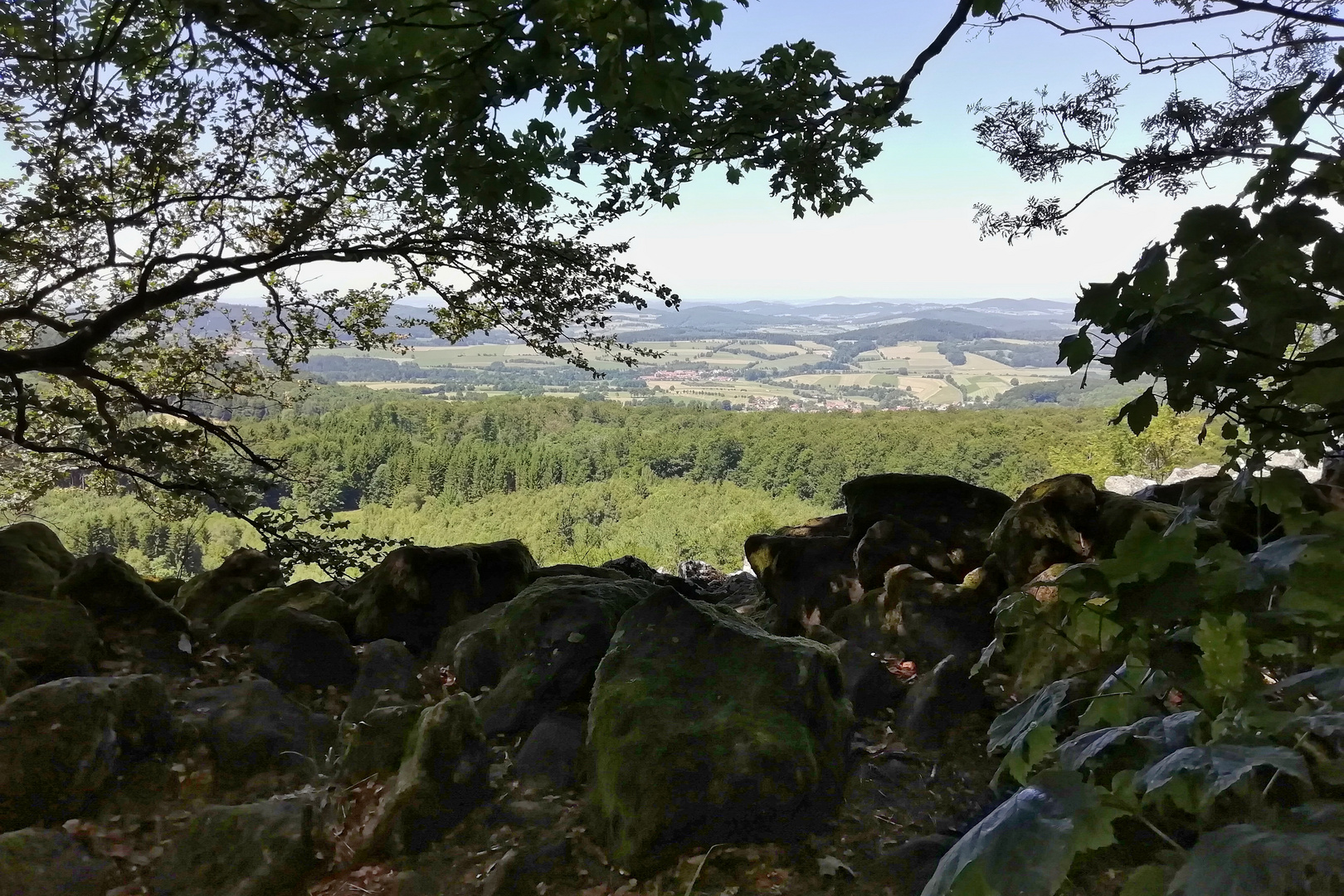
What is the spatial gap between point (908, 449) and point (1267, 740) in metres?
53.4

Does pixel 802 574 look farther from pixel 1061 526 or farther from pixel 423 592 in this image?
pixel 423 592

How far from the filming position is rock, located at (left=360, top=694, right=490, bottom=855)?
3.04m

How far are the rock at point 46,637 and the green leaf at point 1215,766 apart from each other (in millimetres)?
4865

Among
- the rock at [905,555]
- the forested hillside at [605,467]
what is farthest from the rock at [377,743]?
the forested hillside at [605,467]

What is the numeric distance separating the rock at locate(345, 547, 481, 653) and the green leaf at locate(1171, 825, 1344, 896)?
5.07 m

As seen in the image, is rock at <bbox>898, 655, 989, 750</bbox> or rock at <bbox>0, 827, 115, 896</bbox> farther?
rock at <bbox>898, 655, 989, 750</bbox>

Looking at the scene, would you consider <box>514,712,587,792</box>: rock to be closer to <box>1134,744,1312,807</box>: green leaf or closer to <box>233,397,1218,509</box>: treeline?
<box>1134,744,1312,807</box>: green leaf

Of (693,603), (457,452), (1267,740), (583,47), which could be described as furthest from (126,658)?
(457,452)

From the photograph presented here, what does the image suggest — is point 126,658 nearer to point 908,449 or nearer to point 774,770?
point 774,770

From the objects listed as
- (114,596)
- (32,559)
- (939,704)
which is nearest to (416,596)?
(114,596)

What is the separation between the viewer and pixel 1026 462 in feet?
146

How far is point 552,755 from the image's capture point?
359 cm

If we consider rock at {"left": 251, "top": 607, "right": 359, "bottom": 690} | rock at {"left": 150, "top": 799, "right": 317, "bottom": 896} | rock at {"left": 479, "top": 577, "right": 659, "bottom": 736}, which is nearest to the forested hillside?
rock at {"left": 479, "top": 577, "right": 659, "bottom": 736}

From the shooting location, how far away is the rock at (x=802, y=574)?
5.87 m
